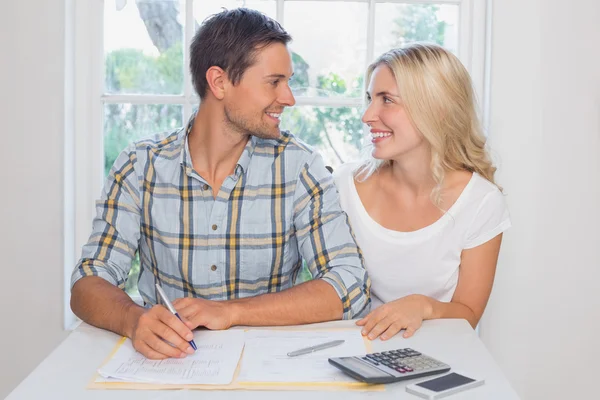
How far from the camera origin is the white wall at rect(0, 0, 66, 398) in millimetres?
2447

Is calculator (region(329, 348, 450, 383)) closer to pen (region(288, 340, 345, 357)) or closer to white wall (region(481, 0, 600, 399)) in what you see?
pen (region(288, 340, 345, 357))

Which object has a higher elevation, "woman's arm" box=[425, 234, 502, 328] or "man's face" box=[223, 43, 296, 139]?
"man's face" box=[223, 43, 296, 139]

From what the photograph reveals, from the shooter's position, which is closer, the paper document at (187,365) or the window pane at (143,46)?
the paper document at (187,365)

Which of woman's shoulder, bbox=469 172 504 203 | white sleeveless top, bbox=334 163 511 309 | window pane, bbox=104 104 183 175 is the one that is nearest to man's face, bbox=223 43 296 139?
white sleeveless top, bbox=334 163 511 309

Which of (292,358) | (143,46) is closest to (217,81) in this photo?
(143,46)

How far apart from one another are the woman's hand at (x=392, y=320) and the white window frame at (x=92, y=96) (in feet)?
3.69

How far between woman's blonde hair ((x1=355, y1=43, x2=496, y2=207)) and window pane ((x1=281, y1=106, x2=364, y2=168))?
486mm

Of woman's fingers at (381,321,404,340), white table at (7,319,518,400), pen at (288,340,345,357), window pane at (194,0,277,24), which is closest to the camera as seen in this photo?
white table at (7,319,518,400)

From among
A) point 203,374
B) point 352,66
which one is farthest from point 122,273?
point 352,66

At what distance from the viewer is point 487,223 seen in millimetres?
2010

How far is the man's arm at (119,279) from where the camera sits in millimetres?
1400

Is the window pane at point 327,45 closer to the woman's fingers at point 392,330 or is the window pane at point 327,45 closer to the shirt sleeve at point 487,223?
the shirt sleeve at point 487,223

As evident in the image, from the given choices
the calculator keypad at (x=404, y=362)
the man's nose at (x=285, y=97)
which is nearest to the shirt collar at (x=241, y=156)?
the man's nose at (x=285, y=97)

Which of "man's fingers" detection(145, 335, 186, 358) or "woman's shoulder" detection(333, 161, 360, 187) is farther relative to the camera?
"woman's shoulder" detection(333, 161, 360, 187)
